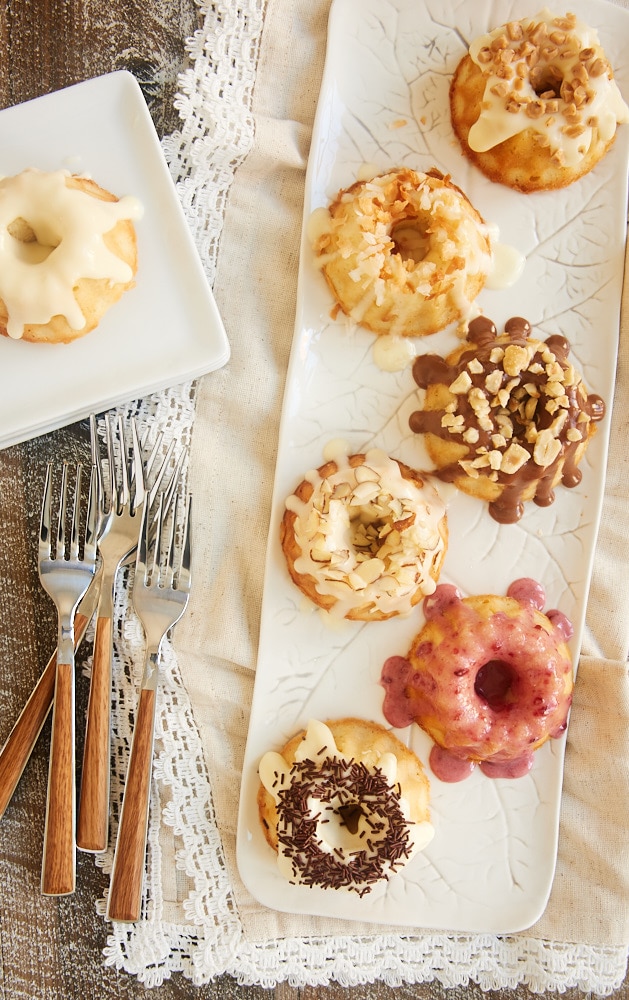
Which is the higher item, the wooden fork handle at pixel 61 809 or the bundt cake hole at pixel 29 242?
the bundt cake hole at pixel 29 242

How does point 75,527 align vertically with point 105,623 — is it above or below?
above

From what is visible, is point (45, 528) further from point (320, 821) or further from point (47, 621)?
point (320, 821)

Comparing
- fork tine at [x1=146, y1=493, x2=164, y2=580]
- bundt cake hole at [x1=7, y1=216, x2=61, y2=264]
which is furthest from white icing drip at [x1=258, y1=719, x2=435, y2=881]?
bundt cake hole at [x1=7, y1=216, x2=61, y2=264]

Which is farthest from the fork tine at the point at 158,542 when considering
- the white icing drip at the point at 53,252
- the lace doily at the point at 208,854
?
the white icing drip at the point at 53,252

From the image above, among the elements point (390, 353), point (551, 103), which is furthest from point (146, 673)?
point (551, 103)

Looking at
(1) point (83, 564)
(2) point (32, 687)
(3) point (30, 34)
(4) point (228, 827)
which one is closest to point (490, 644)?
(4) point (228, 827)

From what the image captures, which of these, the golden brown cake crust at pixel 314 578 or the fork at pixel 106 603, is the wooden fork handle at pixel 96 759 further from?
the golden brown cake crust at pixel 314 578
